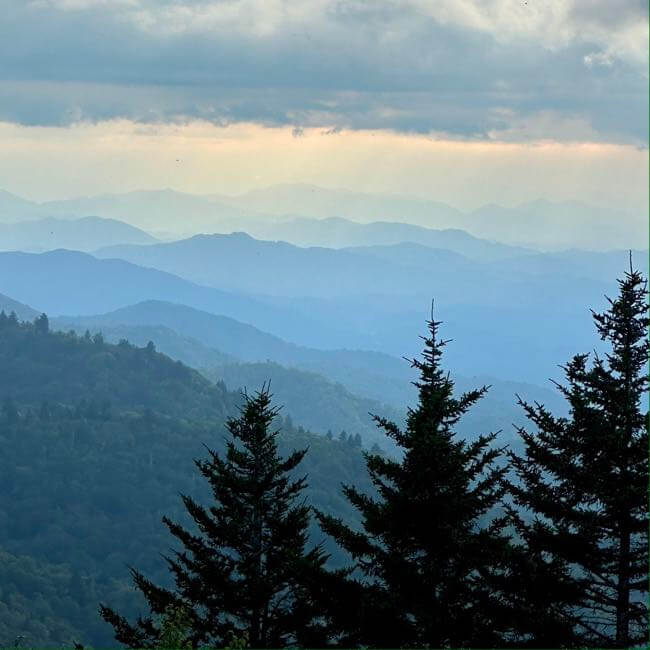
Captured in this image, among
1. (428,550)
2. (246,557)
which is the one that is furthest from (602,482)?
(246,557)

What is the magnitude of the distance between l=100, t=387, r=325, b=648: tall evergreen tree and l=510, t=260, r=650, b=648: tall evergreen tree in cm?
584

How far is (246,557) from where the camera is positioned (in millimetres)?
29031

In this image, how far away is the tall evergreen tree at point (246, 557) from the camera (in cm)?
2786

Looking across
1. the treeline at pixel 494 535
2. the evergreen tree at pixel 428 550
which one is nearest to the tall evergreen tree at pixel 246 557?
the treeline at pixel 494 535

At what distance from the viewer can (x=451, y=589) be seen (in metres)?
23.4

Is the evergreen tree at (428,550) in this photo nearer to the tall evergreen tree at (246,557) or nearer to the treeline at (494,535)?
the treeline at (494,535)

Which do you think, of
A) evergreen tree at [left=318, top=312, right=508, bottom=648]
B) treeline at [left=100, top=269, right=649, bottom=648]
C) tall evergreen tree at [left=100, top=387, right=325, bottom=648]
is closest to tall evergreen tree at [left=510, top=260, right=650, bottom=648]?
treeline at [left=100, top=269, right=649, bottom=648]

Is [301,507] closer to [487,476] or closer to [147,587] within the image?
[147,587]

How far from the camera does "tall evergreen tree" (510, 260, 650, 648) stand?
79.9 feet

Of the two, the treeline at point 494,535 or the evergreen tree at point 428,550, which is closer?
the evergreen tree at point 428,550

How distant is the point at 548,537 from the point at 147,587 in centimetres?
1176

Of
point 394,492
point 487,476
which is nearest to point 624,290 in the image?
point 487,476

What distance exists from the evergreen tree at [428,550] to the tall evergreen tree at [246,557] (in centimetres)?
260

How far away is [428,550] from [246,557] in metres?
6.98
